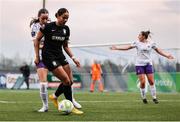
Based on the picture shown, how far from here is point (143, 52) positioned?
16234 mm

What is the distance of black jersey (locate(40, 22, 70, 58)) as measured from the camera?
10.9m

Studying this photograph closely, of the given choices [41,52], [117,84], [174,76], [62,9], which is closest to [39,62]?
[41,52]

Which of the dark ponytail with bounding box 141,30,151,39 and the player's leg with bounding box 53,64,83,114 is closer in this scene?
the player's leg with bounding box 53,64,83,114

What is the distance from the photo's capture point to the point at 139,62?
16.2 m

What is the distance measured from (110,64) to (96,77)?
11.1 feet

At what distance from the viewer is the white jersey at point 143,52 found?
16.2m

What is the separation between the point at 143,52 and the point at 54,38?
5.79 meters

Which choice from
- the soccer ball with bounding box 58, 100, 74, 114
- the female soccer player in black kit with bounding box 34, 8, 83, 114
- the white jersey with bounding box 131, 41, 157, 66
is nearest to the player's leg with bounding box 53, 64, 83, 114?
the female soccer player in black kit with bounding box 34, 8, 83, 114

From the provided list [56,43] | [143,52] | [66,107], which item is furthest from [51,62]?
[143,52]

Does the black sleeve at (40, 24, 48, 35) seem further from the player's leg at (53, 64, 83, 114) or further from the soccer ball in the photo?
the soccer ball

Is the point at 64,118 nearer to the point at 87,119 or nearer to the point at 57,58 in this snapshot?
the point at 87,119

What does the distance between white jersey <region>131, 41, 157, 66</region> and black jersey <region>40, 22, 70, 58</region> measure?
545 centimetres

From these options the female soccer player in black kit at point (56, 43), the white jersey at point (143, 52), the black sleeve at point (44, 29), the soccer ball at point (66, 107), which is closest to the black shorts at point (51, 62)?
the female soccer player in black kit at point (56, 43)

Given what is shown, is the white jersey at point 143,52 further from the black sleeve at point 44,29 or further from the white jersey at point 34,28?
the black sleeve at point 44,29
